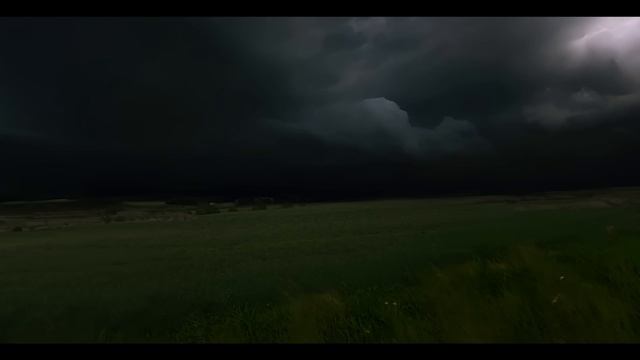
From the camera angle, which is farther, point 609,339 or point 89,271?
point 89,271

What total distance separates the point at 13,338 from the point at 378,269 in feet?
24.7

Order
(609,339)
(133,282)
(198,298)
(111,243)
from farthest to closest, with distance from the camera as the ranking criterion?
(111,243) < (133,282) < (198,298) < (609,339)

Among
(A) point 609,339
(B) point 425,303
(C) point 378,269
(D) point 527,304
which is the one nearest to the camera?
(A) point 609,339

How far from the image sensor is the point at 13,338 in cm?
769

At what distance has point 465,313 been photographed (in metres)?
7.43

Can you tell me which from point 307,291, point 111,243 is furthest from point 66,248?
point 307,291

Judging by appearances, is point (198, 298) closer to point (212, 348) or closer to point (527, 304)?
point (212, 348)

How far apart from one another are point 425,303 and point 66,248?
45.7ft

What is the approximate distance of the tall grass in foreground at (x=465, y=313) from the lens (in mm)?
6676

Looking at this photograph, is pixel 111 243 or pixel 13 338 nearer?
pixel 13 338

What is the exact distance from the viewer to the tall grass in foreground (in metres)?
6.68

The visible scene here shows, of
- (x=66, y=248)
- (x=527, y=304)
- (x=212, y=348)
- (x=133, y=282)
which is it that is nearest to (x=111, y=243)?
(x=66, y=248)

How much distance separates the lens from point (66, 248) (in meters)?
17.5

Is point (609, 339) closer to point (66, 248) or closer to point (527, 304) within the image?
point (527, 304)
